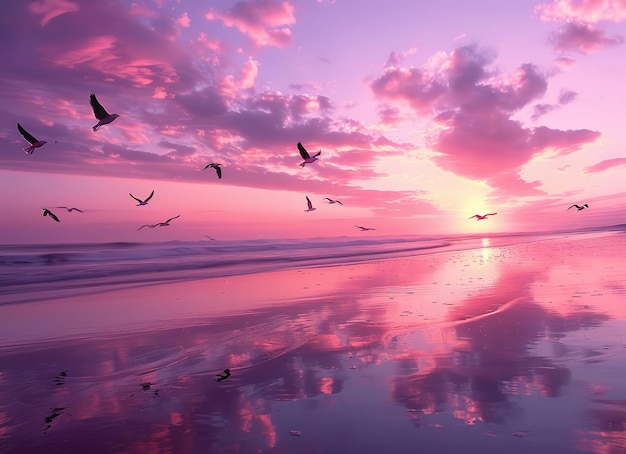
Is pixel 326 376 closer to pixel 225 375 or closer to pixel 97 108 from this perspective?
pixel 225 375

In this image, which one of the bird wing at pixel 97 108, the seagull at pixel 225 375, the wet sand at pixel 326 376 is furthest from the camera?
the bird wing at pixel 97 108

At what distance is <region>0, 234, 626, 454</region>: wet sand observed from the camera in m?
3.96

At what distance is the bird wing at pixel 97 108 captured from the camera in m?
10.2

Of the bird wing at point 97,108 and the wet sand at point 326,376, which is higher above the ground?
the bird wing at point 97,108

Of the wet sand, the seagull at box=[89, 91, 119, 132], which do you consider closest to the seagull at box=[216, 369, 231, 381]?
the wet sand

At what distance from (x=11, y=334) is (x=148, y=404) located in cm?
561

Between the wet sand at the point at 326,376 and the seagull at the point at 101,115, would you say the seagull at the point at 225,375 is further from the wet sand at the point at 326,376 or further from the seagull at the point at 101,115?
the seagull at the point at 101,115

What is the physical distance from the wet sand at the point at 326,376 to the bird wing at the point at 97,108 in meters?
4.78

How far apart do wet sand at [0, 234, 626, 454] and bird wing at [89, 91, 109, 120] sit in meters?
4.78

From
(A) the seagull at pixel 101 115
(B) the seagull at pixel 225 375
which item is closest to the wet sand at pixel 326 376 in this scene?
(B) the seagull at pixel 225 375

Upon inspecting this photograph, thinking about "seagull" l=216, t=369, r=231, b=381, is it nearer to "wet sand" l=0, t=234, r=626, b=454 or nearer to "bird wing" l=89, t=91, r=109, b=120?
"wet sand" l=0, t=234, r=626, b=454

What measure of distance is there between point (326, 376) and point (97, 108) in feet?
28.1

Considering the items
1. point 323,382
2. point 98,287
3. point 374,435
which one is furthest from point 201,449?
point 98,287

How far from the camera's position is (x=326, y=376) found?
5.57 metres
